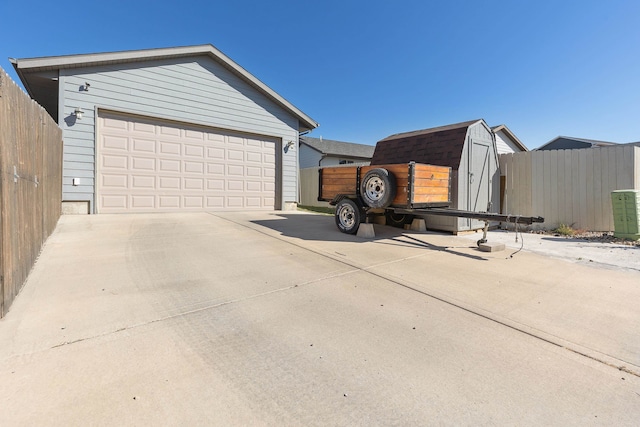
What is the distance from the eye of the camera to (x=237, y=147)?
33.9 ft

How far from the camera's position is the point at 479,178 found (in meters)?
7.69

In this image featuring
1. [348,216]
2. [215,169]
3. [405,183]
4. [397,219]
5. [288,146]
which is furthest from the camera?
[288,146]

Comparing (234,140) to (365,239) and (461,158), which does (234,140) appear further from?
(461,158)

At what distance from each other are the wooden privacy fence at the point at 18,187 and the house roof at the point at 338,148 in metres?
20.4

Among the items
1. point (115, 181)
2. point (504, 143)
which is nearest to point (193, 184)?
point (115, 181)

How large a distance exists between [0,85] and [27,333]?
77.8 inches

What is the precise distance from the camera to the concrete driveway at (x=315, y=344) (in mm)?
1501

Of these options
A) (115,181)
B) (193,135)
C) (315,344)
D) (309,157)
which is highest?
(309,157)

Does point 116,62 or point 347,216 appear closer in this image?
point 347,216

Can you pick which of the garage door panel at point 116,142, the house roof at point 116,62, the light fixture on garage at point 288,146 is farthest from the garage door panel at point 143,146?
the light fixture on garage at point 288,146

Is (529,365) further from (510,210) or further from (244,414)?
(510,210)

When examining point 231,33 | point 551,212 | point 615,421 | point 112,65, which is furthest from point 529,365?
point 231,33

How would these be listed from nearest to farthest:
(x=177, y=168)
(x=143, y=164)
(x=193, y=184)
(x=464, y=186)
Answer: (x=464, y=186), (x=143, y=164), (x=177, y=168), (x=193, y=184)

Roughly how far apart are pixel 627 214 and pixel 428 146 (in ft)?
14.7
